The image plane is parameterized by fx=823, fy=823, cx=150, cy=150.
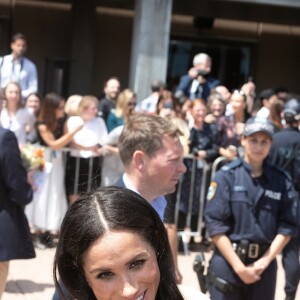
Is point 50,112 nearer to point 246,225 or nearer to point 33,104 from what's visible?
point 33,104

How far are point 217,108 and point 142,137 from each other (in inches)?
249

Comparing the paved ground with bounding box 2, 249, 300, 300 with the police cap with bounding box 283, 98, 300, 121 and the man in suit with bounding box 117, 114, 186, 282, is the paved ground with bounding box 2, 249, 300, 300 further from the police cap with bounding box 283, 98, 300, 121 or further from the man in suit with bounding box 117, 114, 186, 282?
the man in suit with bounding box 117, 114, 186, 282

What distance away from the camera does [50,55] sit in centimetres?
1866

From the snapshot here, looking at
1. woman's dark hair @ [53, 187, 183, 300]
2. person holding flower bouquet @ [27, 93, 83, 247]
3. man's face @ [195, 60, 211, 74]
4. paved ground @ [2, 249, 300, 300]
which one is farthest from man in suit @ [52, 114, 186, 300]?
man's face @ [195, 60, 211, 74]

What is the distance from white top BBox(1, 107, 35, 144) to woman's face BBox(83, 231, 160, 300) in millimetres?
7069

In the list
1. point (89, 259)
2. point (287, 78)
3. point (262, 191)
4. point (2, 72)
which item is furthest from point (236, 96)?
point (287, 78)

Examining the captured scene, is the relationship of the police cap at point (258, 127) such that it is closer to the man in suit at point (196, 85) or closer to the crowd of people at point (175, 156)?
the crowd of people at point (175, 156)

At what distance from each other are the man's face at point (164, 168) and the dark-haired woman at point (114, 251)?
4.87 feet

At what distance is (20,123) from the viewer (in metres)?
9.14

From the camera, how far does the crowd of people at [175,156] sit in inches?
155

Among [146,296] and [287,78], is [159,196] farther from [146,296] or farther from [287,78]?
[287,78]

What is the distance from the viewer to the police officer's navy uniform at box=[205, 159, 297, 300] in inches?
198

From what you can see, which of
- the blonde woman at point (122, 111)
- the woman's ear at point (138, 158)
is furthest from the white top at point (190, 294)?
the blonde woman at point (122, 111)

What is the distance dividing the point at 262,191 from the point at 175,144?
1190 mm
